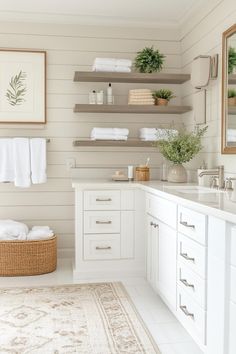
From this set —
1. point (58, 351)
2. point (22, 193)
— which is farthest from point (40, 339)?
point (22, 193)

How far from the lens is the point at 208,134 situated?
3.69m

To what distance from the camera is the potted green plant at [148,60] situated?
4102mm

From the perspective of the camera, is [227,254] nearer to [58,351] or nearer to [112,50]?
[58,351]

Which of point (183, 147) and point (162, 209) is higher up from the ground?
point (183, 147)

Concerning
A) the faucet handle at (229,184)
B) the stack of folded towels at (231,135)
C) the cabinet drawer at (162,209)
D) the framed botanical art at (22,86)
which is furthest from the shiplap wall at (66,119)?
the faucet handle at (229,184)

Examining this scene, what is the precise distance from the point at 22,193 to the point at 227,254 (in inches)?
109

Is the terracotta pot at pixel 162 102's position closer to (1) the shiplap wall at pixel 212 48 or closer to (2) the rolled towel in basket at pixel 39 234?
(1) the shiplap wall at pixel 212 48

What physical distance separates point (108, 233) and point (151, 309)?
90 centimetres

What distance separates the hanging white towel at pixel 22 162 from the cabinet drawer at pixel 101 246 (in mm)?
865

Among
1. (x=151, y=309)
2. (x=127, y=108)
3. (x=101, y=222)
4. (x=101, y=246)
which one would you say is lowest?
(x=151, y=309)

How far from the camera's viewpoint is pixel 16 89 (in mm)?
4160

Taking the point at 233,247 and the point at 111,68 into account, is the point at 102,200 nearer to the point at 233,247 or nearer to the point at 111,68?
the point at 111,68

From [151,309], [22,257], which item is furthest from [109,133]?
[151,309]

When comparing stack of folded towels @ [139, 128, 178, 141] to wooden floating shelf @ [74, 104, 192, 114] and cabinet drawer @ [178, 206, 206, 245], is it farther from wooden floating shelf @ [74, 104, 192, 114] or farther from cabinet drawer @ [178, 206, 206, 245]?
cabinet drawer @ [178, 206, 206, 245]
